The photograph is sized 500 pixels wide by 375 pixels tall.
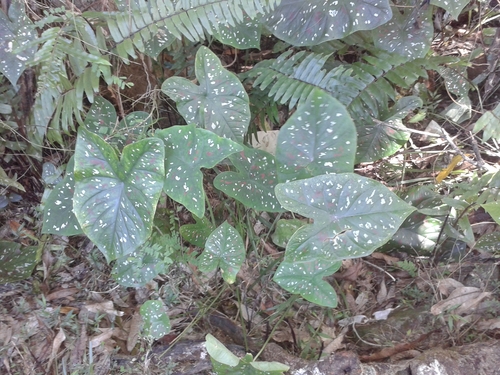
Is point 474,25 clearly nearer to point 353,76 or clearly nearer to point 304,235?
A: point 353,76

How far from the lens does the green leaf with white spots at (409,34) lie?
1.77 m

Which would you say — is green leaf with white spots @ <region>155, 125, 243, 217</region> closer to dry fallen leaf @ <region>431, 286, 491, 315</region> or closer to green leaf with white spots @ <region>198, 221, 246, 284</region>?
green leaf with white spots @ <region>198, 221, 246, 284</region>

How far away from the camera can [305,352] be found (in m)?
1.79

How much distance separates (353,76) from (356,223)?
0.87m

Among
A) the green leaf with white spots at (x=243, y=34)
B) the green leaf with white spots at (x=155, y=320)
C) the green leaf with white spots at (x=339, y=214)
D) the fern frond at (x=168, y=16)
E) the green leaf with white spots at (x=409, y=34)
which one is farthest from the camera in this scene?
the green leaf with white spots at (x=409, y=34)

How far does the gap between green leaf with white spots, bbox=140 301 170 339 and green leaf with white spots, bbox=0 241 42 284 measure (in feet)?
2.01

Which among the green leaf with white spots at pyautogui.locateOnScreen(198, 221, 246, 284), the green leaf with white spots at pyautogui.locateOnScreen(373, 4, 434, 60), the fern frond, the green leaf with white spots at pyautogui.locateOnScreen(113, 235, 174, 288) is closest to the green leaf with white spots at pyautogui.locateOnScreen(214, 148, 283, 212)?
the green leaf with white spots at pyautogui.locateOnScreen(198, 221, 246, 284)

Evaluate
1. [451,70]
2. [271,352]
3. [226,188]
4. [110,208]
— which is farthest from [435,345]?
[110,208]

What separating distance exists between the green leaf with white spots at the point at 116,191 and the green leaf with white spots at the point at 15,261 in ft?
1.94

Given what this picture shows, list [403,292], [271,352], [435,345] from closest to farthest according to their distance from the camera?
[271,352] → [435,345] → [403,292]

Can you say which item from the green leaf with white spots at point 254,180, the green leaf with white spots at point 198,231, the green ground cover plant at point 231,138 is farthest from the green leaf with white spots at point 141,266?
the green leaf with white spots at point 254,180

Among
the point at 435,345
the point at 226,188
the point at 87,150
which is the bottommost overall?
the point at 435,345

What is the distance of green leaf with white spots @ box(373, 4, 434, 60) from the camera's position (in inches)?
69.8

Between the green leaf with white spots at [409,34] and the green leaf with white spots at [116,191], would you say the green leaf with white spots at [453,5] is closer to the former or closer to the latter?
the green leaf with white spots at [409,34]
